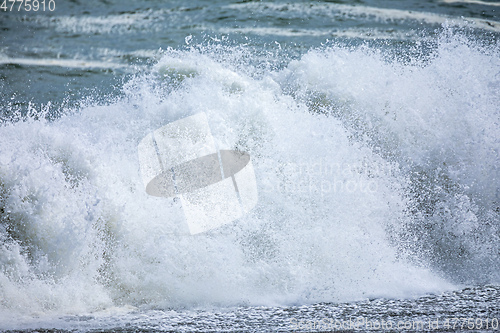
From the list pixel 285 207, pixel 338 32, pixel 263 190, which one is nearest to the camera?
→ pixel 285 207

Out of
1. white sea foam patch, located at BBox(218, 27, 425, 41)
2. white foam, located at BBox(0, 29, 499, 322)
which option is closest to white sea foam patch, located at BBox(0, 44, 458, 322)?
white foam, located at BBox(0, 29, 499, 322)

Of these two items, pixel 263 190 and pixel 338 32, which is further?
pixel 338 32

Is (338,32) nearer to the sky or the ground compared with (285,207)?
nearer to the sky

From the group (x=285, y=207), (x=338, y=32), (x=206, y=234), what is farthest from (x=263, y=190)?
(x=338, y=32)

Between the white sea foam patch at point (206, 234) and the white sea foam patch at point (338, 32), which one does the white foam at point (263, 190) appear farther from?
the white sea foam patch at point (338, 32)

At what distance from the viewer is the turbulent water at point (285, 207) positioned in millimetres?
2242

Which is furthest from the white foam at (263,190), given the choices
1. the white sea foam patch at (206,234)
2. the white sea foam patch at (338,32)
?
the white sea foam patch at (338,32)

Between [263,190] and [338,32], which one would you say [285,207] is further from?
[338,32]

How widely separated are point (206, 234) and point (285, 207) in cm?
56

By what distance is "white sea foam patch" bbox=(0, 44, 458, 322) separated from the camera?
241 centimetres

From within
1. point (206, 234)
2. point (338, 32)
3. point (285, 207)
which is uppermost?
point (338, 32)

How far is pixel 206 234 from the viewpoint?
2777 mm

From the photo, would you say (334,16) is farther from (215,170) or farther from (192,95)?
(215,170)

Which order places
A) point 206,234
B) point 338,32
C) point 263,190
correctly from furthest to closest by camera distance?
point 338,32 → point 263,190 → point 206,234
